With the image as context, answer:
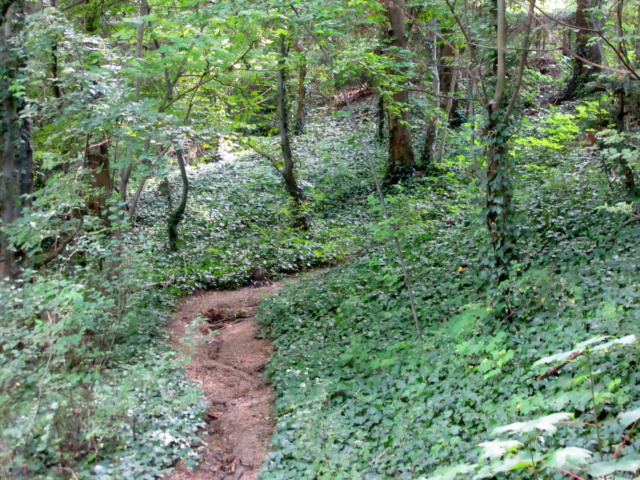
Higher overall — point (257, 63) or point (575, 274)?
point (257, 63)

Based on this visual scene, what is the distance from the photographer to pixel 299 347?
765 cm

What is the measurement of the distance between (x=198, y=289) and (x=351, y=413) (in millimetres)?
6837

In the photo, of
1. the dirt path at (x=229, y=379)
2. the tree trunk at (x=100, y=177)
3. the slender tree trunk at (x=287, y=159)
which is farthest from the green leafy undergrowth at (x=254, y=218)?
the tree trunk at (x=100, y=177)

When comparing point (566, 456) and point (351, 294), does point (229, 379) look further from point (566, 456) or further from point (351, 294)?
point (566, 456)

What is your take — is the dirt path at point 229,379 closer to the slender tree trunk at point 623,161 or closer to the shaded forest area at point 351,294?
the shaded forest area at point 351,294

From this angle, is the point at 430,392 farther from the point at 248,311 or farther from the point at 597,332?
the point at 248,311

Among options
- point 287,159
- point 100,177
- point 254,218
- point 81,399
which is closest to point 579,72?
point 287,159

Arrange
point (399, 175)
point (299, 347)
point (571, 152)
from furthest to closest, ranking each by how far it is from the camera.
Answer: point (399, 175) → point (571, 152) → point (299, 347)

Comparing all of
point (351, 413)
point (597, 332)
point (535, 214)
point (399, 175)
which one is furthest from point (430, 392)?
point (399, 175)

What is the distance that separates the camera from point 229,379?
24.1 ft

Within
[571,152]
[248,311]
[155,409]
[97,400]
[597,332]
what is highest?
[571,152]

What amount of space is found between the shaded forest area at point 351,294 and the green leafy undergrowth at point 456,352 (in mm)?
28

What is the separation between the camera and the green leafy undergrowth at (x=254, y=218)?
40.7 ft

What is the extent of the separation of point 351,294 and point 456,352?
347 cm
